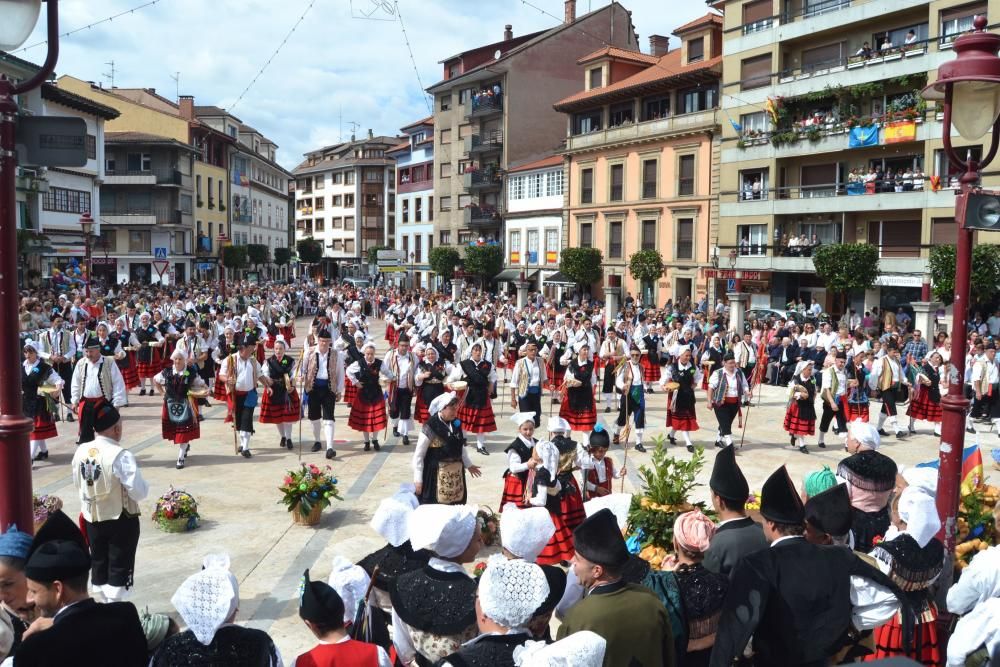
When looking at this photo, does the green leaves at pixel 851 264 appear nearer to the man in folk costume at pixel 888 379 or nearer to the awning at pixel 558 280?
the man in folk costume at pixel 888 379

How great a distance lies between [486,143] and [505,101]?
313cm

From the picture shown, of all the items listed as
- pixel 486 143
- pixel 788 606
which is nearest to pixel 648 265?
pixel 486 143

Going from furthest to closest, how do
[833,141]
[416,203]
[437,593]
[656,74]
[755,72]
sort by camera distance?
[416,203] < [656,74] < [755,72] < [833,141] < [437,593]

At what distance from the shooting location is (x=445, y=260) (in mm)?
55562

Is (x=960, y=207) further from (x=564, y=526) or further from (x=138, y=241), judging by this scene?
(x=138, y=241)

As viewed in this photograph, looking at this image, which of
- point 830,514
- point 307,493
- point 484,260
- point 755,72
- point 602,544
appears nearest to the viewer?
point 602,544

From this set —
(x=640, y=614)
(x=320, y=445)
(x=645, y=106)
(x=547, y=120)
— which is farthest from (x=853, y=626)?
(x=547, y=120)

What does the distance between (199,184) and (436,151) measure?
1740 cm

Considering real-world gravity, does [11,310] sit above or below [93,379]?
above

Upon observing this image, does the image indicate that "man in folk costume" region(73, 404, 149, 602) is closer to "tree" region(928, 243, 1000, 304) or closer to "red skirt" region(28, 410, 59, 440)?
"red skirt" region(28, 410, 59, 440)

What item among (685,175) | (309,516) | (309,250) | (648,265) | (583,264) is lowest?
(309,516)

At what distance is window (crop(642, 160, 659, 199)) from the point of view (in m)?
40.1

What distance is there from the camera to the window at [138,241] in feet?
179

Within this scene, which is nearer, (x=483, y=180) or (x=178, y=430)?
(x=178, y=430)
